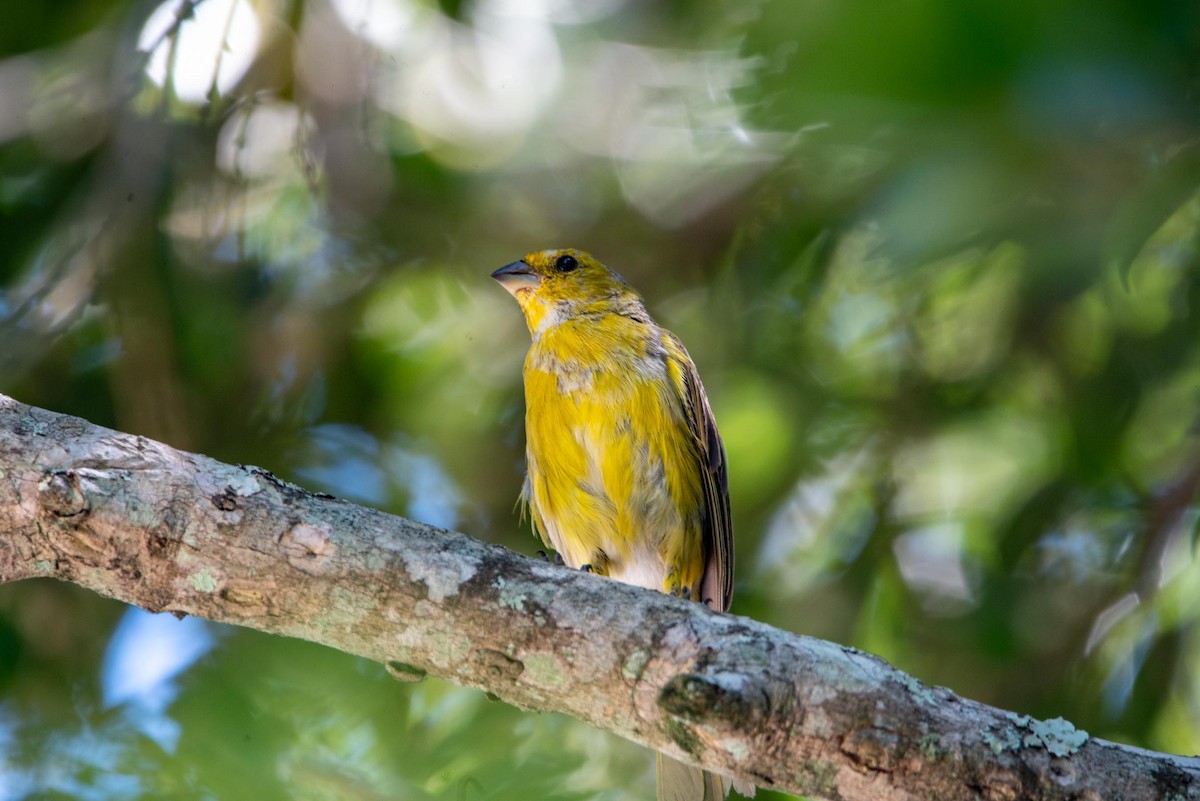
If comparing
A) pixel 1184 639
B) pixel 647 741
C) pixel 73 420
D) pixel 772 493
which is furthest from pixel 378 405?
pixel 1184 639

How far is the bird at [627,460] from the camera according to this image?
3908mm

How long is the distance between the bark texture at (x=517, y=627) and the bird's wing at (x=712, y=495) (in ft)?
5.76

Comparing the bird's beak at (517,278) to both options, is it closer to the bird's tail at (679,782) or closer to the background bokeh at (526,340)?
the background bokeh at (526,340)

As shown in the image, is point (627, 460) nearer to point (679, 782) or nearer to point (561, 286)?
point (561, 286)

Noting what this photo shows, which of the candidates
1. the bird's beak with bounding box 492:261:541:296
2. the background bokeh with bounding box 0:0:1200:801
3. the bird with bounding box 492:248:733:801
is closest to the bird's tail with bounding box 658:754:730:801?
the background bokeh with bounding box 0:0:1200:801

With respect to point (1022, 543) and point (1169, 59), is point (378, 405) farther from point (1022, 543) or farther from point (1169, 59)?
point (1169, 59)

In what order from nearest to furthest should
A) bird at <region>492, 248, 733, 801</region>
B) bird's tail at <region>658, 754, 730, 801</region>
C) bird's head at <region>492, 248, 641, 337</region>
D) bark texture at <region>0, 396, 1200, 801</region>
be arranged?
bark texture at <region>0, 396, 1200, 801</region>, bird's tail at <region>658, 754, 730, 801</region>, bird at <region>492, 248, 733, 801</region>, bird's head at <region>492, 248, 641, 337</region>

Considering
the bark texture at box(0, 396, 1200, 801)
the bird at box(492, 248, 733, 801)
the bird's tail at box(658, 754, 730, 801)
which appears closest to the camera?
the bark texture at box(0, 396, 1200, 801)

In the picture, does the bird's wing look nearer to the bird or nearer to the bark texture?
the bird

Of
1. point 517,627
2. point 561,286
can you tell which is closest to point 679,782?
point 517,627

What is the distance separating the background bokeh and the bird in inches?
16.1

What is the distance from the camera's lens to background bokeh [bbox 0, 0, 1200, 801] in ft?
11.2

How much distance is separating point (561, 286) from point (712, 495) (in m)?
1.09

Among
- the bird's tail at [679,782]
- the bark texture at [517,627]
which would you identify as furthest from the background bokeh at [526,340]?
the bark texture at [517,627]
